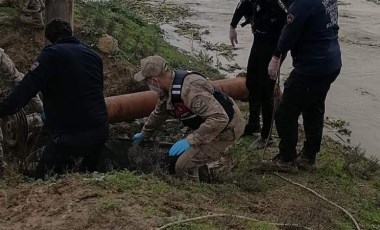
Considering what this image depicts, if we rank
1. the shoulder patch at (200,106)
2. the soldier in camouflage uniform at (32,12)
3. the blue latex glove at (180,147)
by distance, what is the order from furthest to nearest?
the soldier in camouflage uniform at (32,12)
the blue latex glove at (180,147)
the shoulder patch at (200,106)

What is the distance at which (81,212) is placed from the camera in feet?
13.1

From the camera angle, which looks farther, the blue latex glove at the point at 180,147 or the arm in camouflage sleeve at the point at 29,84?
the blue latex glove at the point at 180,147

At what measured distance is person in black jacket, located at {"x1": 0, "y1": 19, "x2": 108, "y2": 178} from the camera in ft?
15.9

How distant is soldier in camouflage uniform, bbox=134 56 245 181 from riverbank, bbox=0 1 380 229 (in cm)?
35

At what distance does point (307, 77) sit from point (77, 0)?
714cm

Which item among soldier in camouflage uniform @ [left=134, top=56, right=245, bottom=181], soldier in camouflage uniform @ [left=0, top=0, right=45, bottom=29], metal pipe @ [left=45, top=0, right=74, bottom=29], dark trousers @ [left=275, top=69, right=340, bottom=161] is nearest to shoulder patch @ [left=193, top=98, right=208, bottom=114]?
soldier in camouflage uniform @ [left=134, top=56, right=245, bottom=181]

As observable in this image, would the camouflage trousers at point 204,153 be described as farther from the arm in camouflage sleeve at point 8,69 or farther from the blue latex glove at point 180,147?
the arm in camouflage sleeve at point 8,69

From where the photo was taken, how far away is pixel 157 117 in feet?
19.0

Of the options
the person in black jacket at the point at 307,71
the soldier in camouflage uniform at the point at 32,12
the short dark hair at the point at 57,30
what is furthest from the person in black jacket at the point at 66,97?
the soldier in camouflage uniform at the point at 32,12

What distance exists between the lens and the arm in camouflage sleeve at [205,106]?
5121mm

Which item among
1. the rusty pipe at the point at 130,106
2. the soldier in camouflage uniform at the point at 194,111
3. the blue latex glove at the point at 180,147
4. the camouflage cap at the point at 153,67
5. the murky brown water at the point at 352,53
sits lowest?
the murky brown water at the point at 352,53

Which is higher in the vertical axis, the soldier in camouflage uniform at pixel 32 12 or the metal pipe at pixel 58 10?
the metal pipe at pixel 58 10

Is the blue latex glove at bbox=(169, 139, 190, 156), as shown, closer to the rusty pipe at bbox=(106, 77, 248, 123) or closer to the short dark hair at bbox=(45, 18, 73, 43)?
the short dark hair at bbox=(45, 18, 73, 43)

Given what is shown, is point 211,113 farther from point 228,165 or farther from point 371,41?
point 371,41
